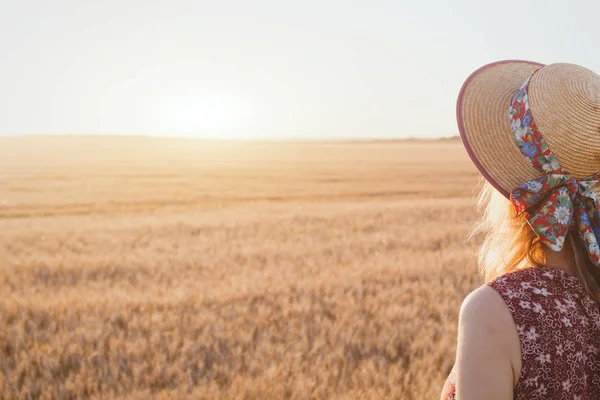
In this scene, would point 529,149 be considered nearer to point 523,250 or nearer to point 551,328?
point 523,250

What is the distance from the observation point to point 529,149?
1.47 meters

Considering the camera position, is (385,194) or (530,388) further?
(385,194)

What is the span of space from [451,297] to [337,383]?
8.08 ft

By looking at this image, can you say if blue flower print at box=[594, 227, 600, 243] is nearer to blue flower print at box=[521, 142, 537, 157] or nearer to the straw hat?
the straw hat

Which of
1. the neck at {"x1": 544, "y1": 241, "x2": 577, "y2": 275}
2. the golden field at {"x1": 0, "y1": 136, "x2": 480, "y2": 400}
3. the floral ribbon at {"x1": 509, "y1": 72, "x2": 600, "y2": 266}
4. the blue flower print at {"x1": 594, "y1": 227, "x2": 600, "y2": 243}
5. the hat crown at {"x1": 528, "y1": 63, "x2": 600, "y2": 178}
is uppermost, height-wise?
the hat crown at {"x1": 528, "y1": 63, "x2": 600, "y2": 178}

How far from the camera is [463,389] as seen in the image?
4.22ft

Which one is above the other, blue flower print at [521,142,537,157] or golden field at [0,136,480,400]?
blue flower print at [521,142,537,157]

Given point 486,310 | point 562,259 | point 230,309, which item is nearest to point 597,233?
point 562,259

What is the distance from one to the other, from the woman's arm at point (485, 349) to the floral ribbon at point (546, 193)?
10.8 inches

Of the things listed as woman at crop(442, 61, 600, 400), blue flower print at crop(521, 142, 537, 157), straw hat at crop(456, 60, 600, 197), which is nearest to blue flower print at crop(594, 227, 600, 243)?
woman at crop(442, 61, 600, 400)

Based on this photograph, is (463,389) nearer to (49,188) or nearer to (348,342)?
(348,342)

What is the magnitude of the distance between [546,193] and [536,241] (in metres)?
0.15

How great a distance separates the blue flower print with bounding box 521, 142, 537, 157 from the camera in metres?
1.46

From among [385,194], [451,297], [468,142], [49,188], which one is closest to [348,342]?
[451,297]
